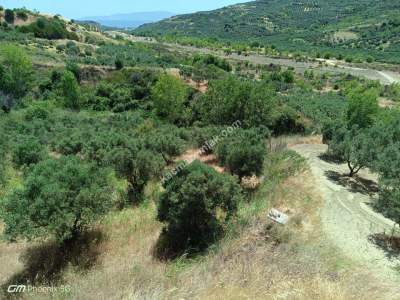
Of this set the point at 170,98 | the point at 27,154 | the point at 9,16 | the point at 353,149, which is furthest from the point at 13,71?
the point at 9,16

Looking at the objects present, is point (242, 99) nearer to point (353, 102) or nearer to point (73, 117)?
point (353, 102)

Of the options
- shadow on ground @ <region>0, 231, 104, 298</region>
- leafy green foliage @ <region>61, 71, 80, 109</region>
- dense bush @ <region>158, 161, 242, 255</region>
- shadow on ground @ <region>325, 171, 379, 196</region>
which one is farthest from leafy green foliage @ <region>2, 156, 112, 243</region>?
leafy green foliage @ <region>61, 71, 80, 109</region>

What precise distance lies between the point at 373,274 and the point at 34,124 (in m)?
31.9

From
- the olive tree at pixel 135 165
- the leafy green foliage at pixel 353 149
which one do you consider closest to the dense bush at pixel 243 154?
the olive tree at pixel 135 165

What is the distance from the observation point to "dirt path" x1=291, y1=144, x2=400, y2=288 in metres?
12.0

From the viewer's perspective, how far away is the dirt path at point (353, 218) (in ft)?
39.3

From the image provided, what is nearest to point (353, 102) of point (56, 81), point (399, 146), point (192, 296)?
point (399, 146)

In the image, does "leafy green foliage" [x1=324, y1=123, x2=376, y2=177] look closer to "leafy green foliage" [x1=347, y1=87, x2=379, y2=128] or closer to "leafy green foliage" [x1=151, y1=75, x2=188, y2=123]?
"leafy green foliage" [x1=347, y1=87, x2=379, y2=128]

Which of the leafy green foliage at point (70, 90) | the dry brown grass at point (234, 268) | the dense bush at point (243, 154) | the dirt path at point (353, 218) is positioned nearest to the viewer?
the dry brown grass at point (234, 268)

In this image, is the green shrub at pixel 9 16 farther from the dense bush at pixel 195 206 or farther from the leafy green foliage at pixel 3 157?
the dense bush at pixel 195 206

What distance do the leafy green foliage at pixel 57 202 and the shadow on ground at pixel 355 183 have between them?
420 inches

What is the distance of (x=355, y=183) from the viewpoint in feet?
62.6

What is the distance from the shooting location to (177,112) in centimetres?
4462

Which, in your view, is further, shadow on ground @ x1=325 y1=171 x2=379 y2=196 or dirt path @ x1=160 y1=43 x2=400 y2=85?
dirt path @ x1=160 y1=43 x2=400 y2=85
